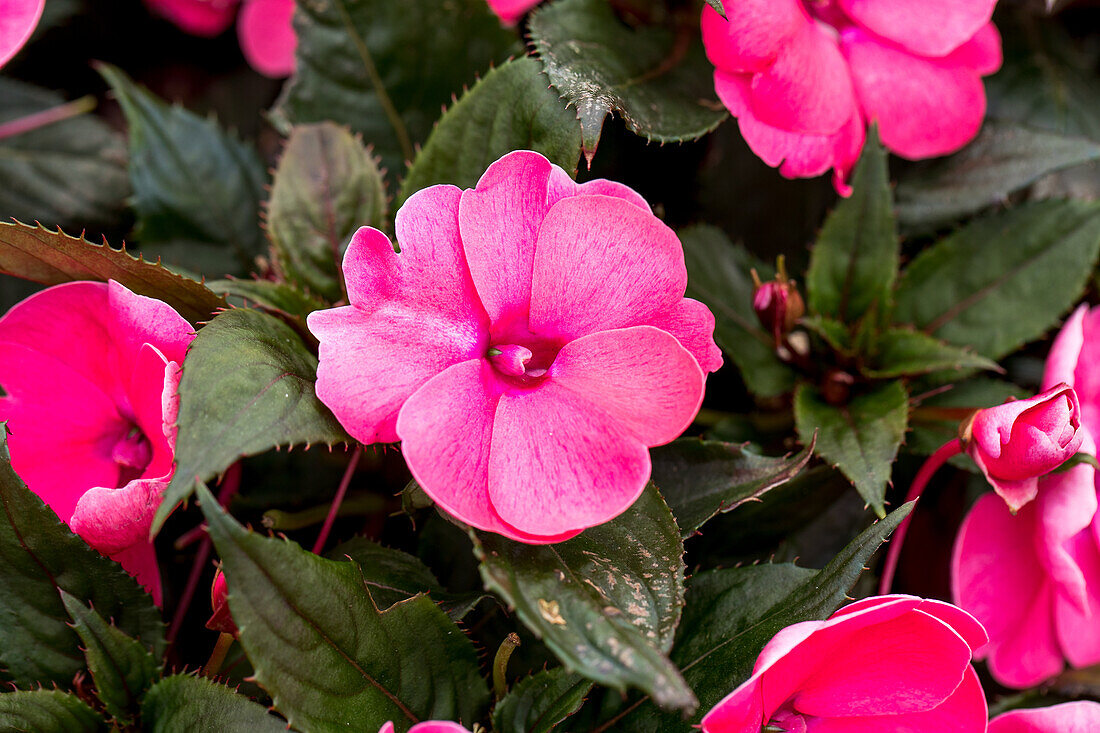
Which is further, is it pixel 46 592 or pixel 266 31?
pixel 266 31

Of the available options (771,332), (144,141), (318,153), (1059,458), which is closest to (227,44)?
(144,141)

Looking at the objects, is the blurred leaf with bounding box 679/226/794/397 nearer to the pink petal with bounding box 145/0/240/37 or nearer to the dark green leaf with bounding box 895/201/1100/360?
Answer: the dark green leaf with bounding box 895/201/1100/360

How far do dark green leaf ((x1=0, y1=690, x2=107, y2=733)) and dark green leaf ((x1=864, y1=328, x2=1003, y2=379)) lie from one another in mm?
524

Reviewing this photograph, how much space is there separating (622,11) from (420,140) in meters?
0.19

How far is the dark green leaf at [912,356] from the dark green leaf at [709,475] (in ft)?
0.48

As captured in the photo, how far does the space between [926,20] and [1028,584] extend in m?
0.39

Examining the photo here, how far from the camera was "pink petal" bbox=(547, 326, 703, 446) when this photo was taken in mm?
399

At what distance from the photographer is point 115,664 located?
1.48 feet

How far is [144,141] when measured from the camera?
0.70m

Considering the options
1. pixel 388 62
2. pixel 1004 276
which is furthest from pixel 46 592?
pixel 1004 276

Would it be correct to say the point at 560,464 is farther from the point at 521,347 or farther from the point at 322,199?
the point at 322,199

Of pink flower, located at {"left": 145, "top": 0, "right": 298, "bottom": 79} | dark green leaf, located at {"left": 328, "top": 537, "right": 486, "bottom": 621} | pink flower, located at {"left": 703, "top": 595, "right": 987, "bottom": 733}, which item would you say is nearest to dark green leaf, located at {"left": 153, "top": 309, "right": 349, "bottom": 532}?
dark green leaf, located at {"left": 328, "top": 537, "right": 486, "bottom": 621}

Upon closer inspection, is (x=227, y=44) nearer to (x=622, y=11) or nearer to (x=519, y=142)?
(x=622, y=11)

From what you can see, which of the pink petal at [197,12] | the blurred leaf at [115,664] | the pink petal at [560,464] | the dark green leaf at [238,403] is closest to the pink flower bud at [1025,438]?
the pink petal at [560,464]
